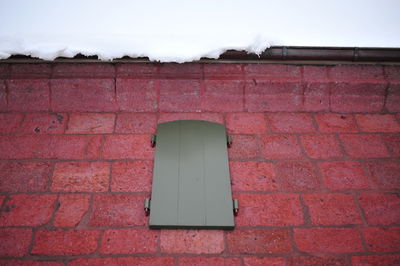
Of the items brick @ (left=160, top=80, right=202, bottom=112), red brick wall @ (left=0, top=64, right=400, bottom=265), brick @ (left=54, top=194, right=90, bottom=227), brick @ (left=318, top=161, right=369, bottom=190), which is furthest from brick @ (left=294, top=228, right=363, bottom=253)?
brick @ (left=54, top=194, right=90, bottom=227)

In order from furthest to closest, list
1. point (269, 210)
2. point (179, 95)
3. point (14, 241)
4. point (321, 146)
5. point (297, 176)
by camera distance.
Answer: point (179, 95), point (321, 146), point (297, 176), point (269, 210), point (14, 241)

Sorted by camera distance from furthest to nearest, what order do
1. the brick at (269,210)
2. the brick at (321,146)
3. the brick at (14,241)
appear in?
the brick at (321,146), the brick at (269,210), the brick at (14,241)

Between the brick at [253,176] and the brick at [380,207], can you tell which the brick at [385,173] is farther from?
the brick at [253,176]

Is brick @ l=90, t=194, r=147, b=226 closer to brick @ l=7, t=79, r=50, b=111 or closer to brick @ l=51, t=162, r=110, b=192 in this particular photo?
brick @ l=51, t=162, r=110, b=192

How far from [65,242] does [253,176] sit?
100cm

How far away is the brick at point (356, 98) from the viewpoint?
162 centimetres

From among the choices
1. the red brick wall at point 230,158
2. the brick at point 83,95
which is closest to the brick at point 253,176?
the red brick wall at point 230,158

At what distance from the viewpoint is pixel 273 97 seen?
1626 millimetres

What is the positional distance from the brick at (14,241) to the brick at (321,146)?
1.55 meters

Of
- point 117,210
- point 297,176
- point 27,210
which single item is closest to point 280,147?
point 297,176

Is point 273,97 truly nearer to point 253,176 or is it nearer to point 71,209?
point 253,176

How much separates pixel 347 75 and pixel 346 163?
0.60m

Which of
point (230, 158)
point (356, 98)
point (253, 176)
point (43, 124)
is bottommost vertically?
point (253, 176)

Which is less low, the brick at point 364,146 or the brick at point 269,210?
the brick at point 364,146
